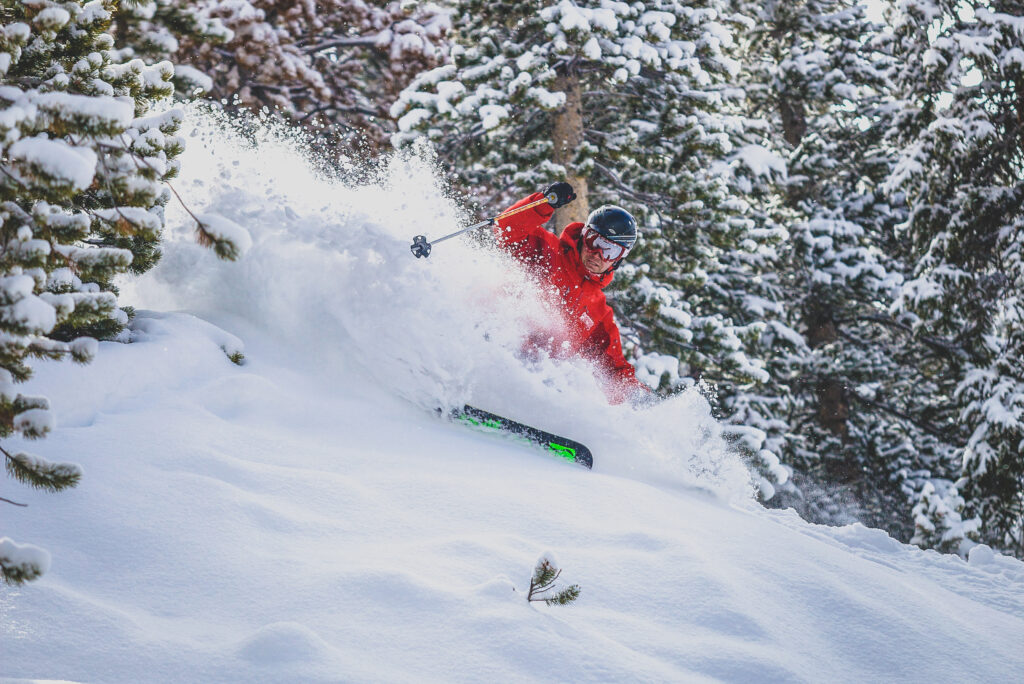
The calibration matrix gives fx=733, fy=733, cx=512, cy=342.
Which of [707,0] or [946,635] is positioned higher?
[707,0]

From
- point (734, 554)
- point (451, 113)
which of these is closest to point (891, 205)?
point (451, 113)

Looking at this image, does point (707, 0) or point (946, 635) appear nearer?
point (946, 635)

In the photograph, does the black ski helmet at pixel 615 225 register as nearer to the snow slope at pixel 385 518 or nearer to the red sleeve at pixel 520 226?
the red sleeve at pixel 520 226

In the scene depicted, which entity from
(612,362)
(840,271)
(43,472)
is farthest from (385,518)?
(840,271)

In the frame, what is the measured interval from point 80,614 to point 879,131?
49.6ft

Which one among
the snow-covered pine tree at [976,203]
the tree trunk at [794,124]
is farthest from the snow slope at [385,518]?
the tree trunk at [794,124]

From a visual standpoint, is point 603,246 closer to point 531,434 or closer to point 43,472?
Result: point 531,434

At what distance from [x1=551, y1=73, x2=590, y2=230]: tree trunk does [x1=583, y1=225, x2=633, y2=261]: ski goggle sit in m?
3.56

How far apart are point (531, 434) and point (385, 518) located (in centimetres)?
201

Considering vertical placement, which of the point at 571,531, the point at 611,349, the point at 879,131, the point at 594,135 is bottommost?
the point at 571,531

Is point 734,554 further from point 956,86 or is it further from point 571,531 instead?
point 956,86

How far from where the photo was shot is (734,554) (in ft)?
11.6

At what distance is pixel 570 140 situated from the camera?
34.1ft

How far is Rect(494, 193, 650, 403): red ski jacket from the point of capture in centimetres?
652
